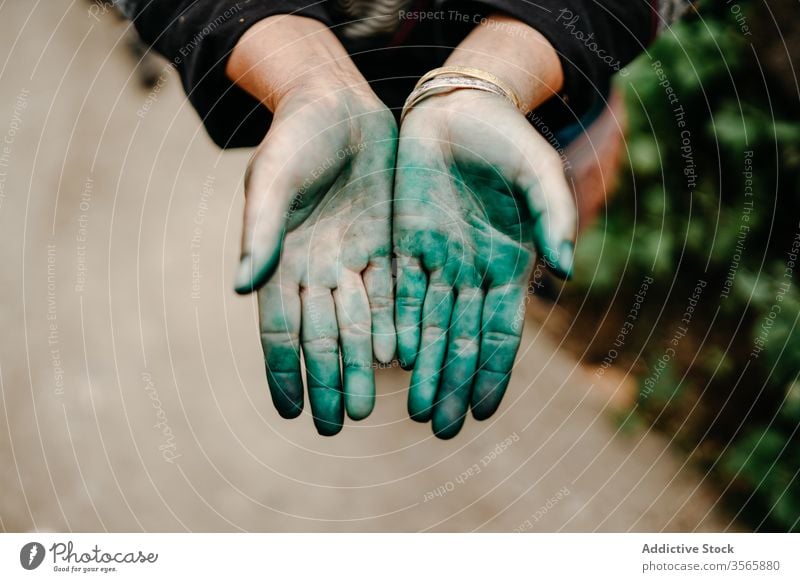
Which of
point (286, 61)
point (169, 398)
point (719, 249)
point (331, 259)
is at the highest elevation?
point (286, 61)

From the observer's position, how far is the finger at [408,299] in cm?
55

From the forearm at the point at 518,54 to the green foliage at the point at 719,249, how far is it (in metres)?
0.13

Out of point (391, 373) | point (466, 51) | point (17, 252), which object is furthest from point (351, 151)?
point (17, 252)

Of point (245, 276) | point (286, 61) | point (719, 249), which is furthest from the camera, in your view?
point (719, 249)

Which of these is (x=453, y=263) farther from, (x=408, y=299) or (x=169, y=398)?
(x=169, y=398)

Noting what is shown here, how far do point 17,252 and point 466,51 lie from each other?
1.73ft

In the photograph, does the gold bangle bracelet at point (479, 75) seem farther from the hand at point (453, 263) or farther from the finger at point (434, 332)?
the finger at point (434, 332)

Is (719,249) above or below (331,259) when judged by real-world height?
below

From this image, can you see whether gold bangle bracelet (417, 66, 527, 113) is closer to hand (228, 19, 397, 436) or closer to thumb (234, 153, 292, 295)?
hand (228, 19, 397, 436)

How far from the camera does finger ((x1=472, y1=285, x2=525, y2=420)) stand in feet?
1.79

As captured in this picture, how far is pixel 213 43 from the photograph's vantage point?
22.4 inches

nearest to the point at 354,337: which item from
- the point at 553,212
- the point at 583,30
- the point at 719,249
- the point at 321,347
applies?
the point at 321,347

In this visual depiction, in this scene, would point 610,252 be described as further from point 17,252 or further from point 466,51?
point 17,252

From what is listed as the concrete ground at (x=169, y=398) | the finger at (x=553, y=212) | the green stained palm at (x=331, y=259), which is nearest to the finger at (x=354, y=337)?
the green stained palm at (x=331, y=259)
